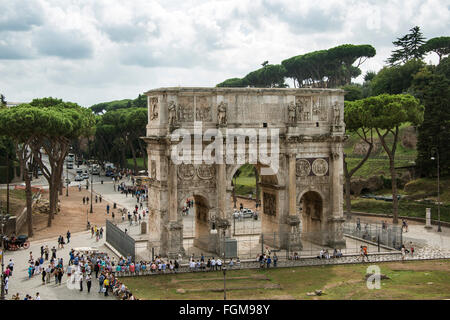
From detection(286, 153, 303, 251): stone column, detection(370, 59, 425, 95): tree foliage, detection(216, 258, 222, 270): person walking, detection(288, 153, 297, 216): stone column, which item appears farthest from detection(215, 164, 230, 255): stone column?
detection(370, 59, 425, 95): tree foliage

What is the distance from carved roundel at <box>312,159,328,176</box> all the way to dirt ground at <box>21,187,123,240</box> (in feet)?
78.5

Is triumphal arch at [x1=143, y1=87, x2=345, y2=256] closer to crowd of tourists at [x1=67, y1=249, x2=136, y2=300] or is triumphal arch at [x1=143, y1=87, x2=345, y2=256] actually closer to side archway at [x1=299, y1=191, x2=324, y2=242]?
side archway at [x1=299, y1=191, x2=324, y2=242]

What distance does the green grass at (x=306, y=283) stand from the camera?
31.1 metres

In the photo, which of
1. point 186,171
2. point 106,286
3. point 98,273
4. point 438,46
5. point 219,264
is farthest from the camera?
point 438,46

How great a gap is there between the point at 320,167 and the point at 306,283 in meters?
11.7

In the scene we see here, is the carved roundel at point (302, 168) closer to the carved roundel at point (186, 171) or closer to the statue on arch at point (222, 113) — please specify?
the statue on arch at point (222, 113)

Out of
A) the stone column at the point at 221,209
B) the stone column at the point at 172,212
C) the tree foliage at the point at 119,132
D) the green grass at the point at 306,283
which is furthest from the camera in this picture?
the tree foliage at the point at 119,132

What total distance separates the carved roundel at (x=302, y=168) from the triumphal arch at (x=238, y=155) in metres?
0.08

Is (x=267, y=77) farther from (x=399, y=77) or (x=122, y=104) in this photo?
(x=122, y=104)

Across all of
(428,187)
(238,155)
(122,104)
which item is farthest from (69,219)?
(122,104)

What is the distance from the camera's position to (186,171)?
3994 cm

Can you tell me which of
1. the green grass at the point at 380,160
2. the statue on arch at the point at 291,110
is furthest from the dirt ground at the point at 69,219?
the green grass at the point at 380,160
